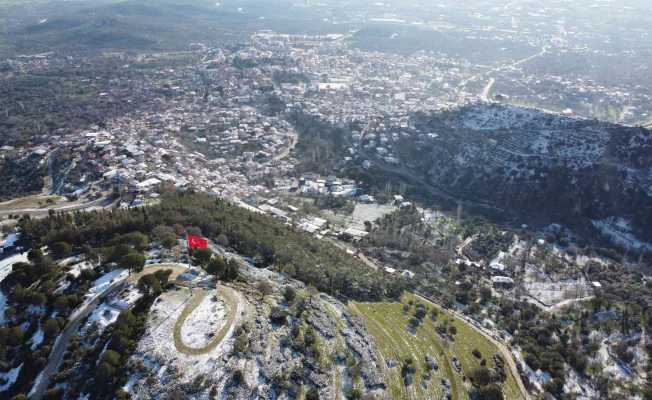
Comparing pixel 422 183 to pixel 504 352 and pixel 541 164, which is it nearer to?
pixel 541 164

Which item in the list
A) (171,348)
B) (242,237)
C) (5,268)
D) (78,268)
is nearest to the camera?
(171,348)

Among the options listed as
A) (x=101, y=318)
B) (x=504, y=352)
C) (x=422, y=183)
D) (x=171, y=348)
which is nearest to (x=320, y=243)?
(x=504, y=352)

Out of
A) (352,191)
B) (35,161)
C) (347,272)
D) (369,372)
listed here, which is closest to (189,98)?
(35,161)

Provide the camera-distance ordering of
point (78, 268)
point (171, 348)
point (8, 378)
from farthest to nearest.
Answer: point (78, 268) < point (8, 378) < point (171, 348)

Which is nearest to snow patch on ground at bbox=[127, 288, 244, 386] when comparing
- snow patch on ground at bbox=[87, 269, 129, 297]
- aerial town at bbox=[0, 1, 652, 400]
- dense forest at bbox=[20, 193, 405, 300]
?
aerial town at bbox=[0, 1, 652, 400]

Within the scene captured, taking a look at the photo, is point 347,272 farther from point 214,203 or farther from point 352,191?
point 352,191

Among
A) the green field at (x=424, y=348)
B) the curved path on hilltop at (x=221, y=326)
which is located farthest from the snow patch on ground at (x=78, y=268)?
the green field at (x=424, y=348)

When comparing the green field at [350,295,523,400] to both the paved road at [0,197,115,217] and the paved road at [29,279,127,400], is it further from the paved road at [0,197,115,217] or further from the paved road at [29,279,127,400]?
the paved road at [0,197,115,217]
